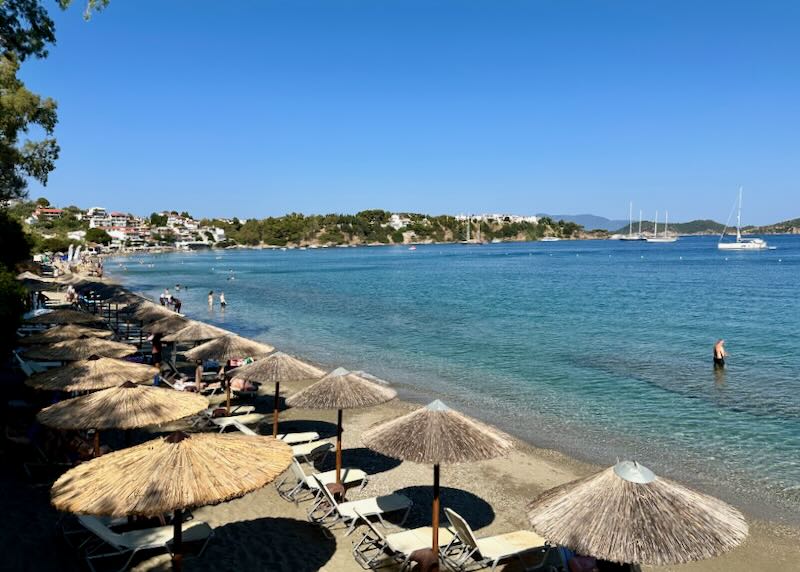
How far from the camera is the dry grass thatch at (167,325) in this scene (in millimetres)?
17188

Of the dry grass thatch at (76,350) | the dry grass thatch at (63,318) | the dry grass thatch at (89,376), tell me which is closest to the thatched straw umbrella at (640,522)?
the dry grass thatch at (89,376)

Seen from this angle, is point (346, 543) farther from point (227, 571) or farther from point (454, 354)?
point (454, 354)

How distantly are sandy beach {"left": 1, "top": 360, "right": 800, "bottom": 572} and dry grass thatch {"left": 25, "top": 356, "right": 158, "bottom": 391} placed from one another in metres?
1.60

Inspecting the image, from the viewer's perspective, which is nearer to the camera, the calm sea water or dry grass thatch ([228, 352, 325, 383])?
dry grass thatch ([228, 352, 325, 383])

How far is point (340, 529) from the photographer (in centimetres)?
807

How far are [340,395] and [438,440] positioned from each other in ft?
8.06

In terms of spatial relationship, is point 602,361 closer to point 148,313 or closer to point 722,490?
point 722,490

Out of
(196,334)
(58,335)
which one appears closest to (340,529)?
(196,334)

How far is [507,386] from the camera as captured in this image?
18328mm

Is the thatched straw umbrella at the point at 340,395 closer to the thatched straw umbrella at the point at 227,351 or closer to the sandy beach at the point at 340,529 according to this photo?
the sandy beach at the point at 340,529

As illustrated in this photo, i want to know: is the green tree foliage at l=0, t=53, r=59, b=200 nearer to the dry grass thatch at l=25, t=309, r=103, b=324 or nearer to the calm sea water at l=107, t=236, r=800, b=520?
the dry grass thatch at l=25, t=309, r=103, b=324

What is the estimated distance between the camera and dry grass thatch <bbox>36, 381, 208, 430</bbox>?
7.75m

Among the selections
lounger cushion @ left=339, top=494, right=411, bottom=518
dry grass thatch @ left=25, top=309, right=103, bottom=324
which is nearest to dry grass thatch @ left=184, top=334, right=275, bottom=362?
dry grass thatch @ left=25, top=309, right=103, bottom=324

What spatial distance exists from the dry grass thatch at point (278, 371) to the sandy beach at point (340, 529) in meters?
1.76
